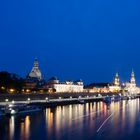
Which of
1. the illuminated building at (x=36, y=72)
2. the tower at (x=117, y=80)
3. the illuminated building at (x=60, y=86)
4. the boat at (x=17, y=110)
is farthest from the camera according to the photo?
the tower at (x=117, y=80)

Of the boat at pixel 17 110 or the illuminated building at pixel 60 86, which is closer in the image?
the boat at pixel 17 110

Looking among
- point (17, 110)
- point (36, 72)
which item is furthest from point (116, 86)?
point (17, 110)

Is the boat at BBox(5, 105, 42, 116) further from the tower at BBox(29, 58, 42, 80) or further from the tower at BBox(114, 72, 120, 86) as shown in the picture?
the tower at BBox(114, 72, 120, 86)

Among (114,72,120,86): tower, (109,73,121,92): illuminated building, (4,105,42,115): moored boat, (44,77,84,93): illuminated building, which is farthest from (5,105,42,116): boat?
(114,72,120,86): tower

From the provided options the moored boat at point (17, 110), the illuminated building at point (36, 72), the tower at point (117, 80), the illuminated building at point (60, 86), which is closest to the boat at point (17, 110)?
the moored boat at point (17, 110)

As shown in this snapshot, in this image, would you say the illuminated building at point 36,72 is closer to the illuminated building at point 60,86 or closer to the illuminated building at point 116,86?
the illuminated building at point 60,86

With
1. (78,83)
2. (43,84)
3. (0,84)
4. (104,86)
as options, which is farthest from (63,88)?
(0,84)

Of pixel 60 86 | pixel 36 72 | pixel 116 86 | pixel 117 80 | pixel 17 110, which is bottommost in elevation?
pixel 17 110

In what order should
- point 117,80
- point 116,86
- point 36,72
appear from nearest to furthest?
1. point 36,72
2. point 116,86
3. point 117,80

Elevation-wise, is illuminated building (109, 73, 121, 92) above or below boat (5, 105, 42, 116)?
above

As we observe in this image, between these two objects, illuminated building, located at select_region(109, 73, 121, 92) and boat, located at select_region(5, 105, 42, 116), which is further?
illuminated building, located at select_region(109, 73, 121, 92)

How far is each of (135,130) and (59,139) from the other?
7366 mm

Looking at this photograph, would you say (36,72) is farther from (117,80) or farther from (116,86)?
(117,80)

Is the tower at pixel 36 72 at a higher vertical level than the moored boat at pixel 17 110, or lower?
higher
